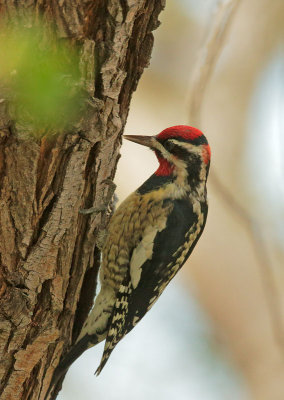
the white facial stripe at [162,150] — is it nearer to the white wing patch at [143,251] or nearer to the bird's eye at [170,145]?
the bird's eye at [170,145]

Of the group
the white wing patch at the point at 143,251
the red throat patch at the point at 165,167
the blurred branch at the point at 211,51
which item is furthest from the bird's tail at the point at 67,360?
the blurred branch at the point at 211,51

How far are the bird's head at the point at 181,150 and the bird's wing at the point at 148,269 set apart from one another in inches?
9.4

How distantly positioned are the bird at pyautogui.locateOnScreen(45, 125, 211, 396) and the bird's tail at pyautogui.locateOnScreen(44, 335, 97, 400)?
19cm

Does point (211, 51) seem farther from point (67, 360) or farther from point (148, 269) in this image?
point (67, 360)

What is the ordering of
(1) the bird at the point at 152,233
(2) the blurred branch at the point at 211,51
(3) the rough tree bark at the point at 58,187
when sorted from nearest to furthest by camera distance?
(3) the rough tree bark at the point at 58,187 < (1) the bird at the point at 152,233 < (2) the blurred branch at the point at 211,51

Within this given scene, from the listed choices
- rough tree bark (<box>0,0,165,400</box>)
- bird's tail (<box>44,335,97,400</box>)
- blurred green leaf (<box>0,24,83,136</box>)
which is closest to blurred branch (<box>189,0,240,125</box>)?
rough tree bark (<box>0,0,165,400</box>)

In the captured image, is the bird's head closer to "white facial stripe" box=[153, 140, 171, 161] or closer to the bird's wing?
"white facial stripe" box=[153, 140, 171, 161]

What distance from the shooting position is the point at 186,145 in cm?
334

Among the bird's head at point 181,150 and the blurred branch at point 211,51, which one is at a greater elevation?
the blurred branch at point 211,51

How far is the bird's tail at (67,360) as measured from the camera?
8.71 ft

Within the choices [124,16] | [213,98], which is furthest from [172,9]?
[124,16]

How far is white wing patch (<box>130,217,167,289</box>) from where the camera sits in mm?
3215

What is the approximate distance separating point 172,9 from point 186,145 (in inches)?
83.2

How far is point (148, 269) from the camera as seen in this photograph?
3.20m
